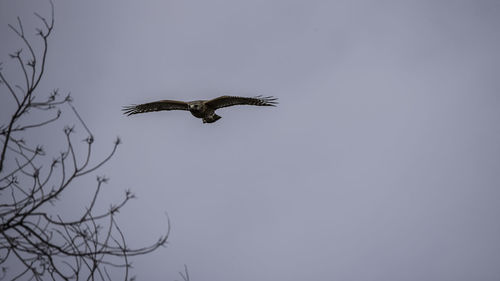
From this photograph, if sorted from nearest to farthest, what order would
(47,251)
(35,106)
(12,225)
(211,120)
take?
(12,225), (47,251), (35,106), (211,120)

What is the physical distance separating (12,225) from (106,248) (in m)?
0.57

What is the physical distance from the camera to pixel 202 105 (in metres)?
16.2

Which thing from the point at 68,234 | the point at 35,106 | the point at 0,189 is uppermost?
the point at 35,106

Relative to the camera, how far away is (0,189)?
3.48m

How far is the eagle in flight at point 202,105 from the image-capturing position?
16250mm

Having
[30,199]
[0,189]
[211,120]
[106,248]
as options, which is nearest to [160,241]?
[106,248]

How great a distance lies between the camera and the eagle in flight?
16250 millimetres

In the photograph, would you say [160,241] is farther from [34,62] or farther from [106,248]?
[34,62]

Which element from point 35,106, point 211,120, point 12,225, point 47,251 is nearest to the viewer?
point 12,225

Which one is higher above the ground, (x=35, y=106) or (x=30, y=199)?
(x=35, y=106)

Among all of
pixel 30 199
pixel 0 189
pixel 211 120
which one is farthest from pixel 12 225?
pixel 211 120

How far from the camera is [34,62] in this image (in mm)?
3357

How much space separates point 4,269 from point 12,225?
28.9 inches

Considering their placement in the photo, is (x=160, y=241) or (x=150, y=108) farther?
(x=150, y=108)
